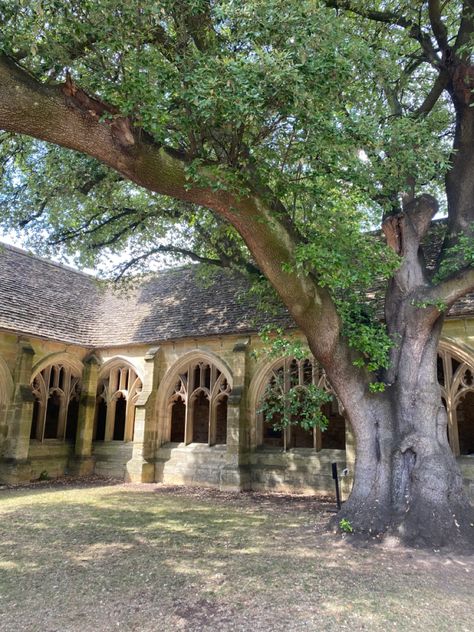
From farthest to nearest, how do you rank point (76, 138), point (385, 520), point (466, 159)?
point (466, 159) → point (385, 520) → point (76, 138)

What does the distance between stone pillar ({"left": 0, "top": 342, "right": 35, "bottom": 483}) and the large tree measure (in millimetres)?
6302

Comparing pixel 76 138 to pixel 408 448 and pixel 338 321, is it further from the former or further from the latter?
pixel 408 448

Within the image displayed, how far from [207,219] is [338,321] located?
446cm

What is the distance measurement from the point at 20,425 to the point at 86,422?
2.39 meters

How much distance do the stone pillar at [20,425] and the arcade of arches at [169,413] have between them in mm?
28

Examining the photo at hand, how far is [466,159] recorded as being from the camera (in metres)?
7.67

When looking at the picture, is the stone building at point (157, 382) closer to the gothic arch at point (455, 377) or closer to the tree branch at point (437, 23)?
the gothic arch at point (455, 377)

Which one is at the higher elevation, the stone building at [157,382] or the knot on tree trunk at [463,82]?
the knot on tree trunk at [463,82]

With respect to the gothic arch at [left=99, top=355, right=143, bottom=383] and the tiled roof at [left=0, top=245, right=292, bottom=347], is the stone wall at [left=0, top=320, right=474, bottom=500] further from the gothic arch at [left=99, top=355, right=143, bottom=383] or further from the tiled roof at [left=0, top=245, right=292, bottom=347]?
the tiled roof at [left=0, top=245, right=292, bottom=347]

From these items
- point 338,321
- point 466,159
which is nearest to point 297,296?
point 338,321

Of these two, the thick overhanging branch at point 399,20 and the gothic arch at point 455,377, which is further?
the gothic arch at point 455,377

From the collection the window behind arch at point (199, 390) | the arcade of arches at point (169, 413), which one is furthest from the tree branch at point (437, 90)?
the window behind arch at point (199, 390)

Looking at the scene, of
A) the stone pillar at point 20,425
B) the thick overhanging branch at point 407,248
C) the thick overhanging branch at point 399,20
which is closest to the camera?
the thick overhanging branch at point 407,248

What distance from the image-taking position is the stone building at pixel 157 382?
12070mm
